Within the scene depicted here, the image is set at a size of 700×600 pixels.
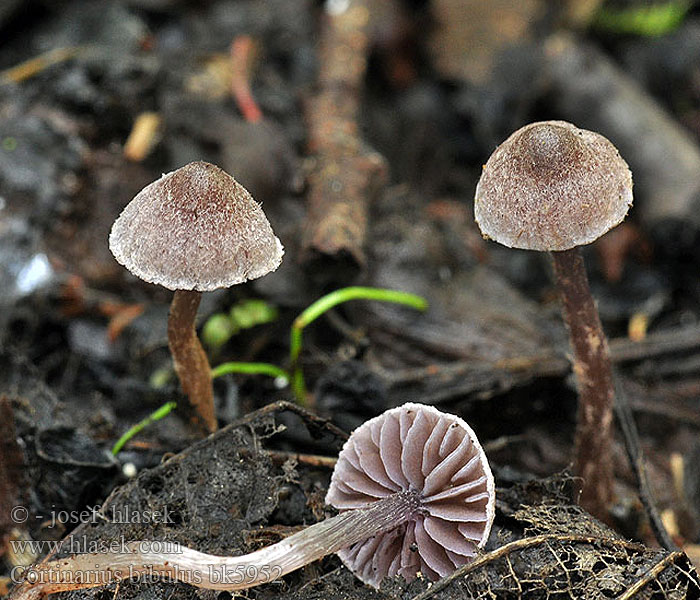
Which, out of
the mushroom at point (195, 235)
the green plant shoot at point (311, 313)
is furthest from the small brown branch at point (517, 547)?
the green plant shoot at point (311, 313)

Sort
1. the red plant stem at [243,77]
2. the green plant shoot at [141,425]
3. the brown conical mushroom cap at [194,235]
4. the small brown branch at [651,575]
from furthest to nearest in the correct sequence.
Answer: the red plant stem at [243,77], the green plant shoot at [141,425], the brown conical mushroom cap at [194,235], the small brown branch at [651,575]

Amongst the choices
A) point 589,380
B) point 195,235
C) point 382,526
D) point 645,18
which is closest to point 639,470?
point 589,380

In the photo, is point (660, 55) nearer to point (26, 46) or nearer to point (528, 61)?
point (528, 61)

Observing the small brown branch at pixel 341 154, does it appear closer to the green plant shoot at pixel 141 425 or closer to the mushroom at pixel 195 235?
the green plant shoot at pixel 141 425

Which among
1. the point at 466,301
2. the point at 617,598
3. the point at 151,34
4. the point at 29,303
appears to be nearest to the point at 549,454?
the point at 466,301

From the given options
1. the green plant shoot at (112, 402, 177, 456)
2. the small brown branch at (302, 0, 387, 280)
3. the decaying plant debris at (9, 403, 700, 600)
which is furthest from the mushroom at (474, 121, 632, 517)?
the green plant shoot at (112, 402, 177, 456)
